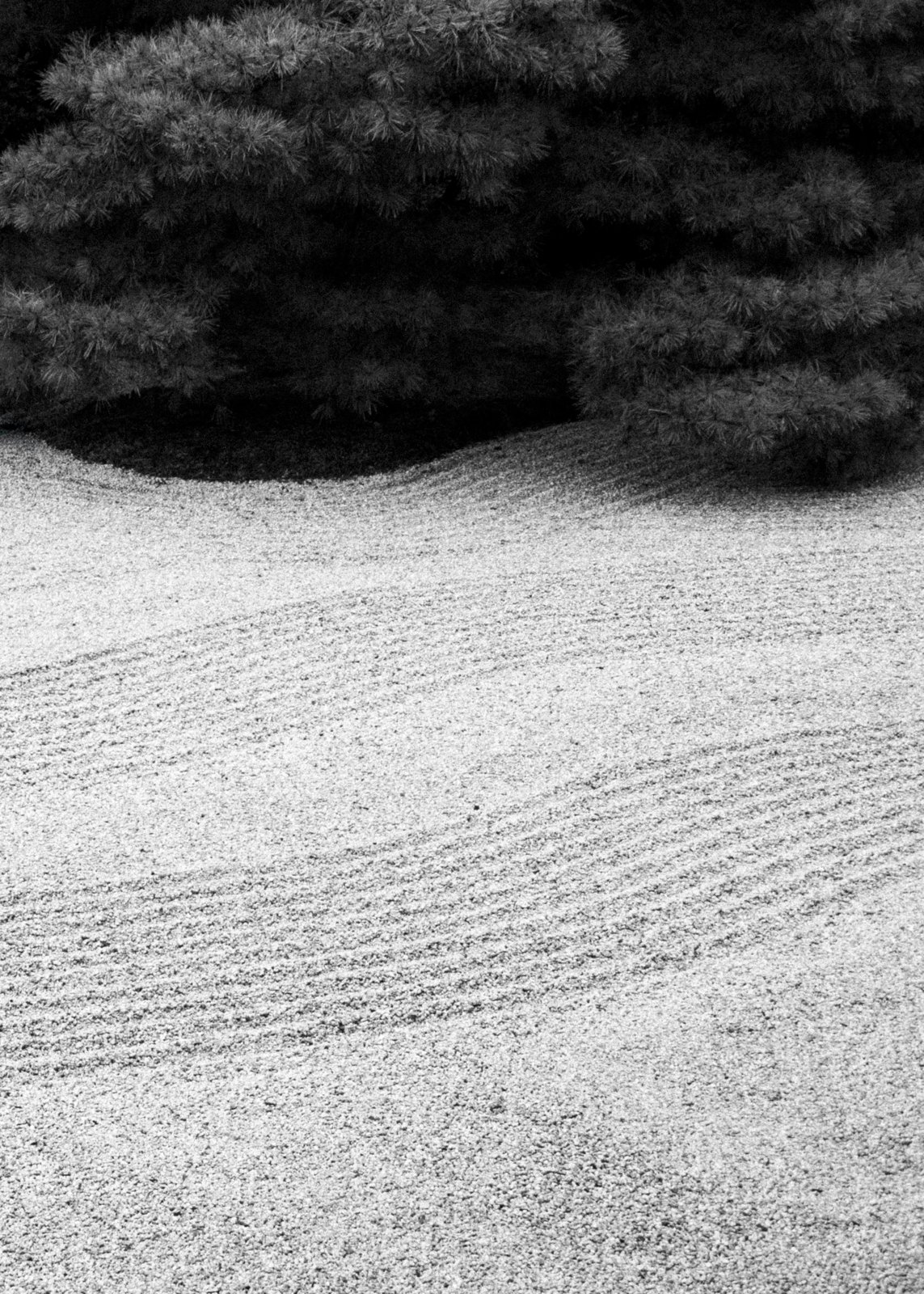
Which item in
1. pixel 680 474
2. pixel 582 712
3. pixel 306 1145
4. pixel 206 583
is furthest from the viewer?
pixel 680 474

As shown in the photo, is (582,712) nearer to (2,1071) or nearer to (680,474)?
(2,1071)

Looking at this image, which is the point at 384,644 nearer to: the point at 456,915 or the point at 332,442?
the point at 456,915

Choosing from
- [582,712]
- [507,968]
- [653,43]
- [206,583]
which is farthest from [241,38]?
[507,968]

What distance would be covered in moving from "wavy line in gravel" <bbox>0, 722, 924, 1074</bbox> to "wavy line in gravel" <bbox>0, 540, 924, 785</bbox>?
17.9 inches

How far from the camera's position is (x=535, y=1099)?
1552 mm

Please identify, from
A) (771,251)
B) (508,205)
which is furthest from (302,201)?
(771,251)

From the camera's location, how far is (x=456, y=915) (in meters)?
1.91

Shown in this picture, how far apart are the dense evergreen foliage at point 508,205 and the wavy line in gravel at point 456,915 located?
172 centimetres

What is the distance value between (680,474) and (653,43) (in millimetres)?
1274

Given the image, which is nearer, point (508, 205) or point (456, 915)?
point (456, 915)

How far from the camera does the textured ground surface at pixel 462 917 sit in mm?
1396

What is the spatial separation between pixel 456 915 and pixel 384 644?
917mm

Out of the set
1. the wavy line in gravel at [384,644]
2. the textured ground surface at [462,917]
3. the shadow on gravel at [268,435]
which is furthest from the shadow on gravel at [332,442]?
the wavy line in gravel at [384,644]

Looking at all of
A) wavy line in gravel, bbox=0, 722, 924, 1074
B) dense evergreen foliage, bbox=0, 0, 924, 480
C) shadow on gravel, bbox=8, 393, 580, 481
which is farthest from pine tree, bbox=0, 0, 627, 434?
wavy line in gravel, bbox=0, 722, 924, 1074
